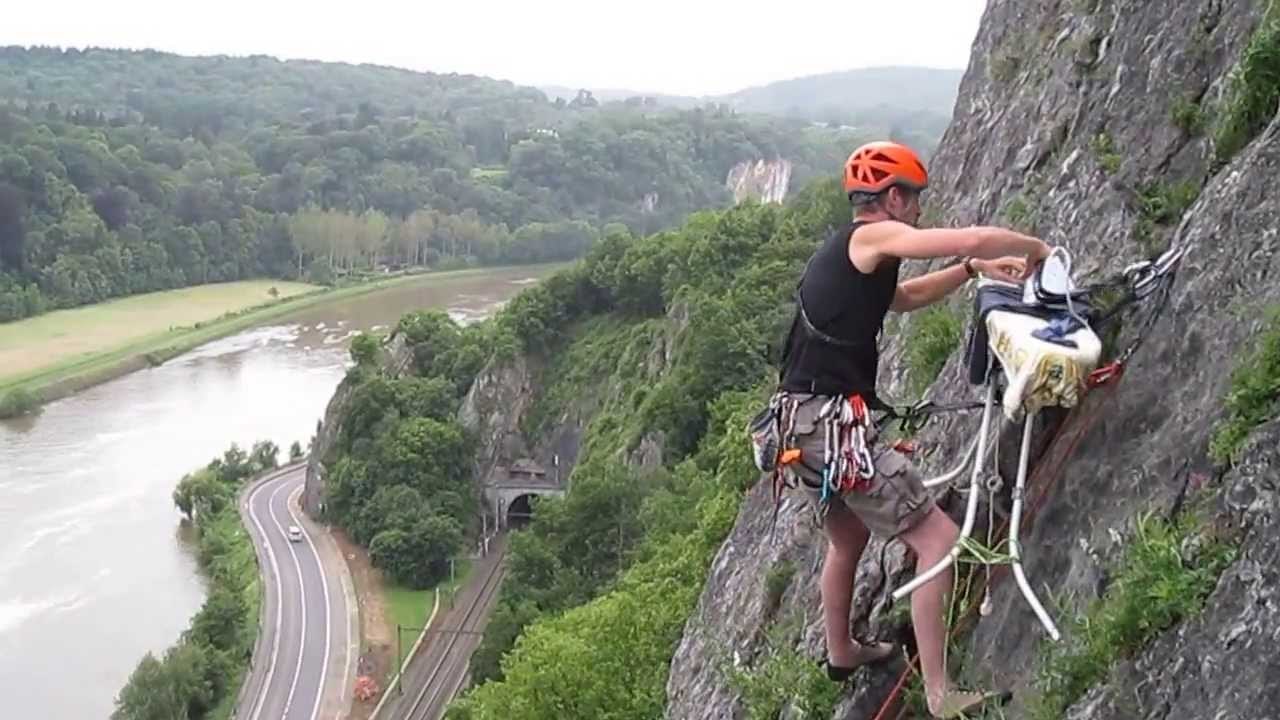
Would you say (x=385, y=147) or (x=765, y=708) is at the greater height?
(x=765, y=708)

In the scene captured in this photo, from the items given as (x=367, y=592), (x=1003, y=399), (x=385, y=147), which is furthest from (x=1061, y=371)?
(x=385, y=147)

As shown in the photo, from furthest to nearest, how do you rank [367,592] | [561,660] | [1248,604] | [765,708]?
[367,592] → [561,660] → [765,708] → [1248,604]

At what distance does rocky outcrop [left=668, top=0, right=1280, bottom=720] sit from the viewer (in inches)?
172

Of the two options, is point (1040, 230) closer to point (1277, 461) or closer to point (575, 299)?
point (1277, 461)

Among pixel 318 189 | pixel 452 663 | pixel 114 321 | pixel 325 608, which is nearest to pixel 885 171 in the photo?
pixel 452 663

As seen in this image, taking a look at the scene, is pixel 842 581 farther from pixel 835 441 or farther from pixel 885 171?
pixel 885 171

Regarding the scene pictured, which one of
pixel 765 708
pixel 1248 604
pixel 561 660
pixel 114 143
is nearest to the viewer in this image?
pixel 1248 604

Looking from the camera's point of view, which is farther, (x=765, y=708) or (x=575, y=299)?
(x=575, y=299)

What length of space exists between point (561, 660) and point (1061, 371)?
13710 mm

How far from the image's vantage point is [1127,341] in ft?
18.7

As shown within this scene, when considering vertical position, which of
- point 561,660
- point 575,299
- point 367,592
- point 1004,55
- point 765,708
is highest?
point 1004,55

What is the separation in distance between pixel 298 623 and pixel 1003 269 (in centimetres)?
3951

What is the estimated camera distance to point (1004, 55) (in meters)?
10.8

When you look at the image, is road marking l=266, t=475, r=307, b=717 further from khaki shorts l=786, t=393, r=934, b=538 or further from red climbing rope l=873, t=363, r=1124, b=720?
red climbing rope l=873, t=363, r=1124, b=720
